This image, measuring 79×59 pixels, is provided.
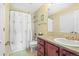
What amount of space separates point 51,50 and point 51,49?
17 mm

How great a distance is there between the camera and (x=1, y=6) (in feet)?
6.54

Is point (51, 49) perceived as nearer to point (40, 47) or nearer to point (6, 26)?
point (40, 47)

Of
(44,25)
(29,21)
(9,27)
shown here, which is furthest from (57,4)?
(9,27)

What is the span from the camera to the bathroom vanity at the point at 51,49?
1.44 m

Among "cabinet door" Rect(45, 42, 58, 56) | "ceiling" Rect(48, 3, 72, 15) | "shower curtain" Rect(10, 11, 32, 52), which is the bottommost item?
"cabinet door" Rect(45, 42, 58, 56)

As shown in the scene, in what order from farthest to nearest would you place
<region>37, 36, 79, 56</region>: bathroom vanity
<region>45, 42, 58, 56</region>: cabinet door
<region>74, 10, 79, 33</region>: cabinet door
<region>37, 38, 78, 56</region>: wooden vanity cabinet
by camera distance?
<region>74, 10, 79, 33</region>: cabinet door, <region>45, 42, 58, 56</region>: cabinet door, <region>37, 38, 78, 56</region>: wooden vanity cabinet, <region>37, 36, 79, 56</region>: bathroom vanity

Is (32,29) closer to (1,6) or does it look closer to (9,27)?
(9,27)

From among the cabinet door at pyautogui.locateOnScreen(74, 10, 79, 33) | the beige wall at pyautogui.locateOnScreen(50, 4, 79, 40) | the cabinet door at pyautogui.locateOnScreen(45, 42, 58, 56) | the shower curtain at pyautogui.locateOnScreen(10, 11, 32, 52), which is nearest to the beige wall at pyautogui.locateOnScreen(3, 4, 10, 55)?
the shower curtain at pyautogui.locateOnScreen(10, 11, 32, 52)

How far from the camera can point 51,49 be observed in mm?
1898

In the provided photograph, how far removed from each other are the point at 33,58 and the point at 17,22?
2.26ft

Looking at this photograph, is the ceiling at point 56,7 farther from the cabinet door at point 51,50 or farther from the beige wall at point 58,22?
the cabinet door at point 51,50

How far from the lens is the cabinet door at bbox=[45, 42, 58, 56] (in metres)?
1.78

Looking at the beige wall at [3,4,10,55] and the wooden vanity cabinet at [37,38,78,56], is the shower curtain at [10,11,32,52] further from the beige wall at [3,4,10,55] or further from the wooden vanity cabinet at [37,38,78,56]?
the wooden vanity cabinet at [37,38,78,56]

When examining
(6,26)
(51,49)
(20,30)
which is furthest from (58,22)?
(6,26)
